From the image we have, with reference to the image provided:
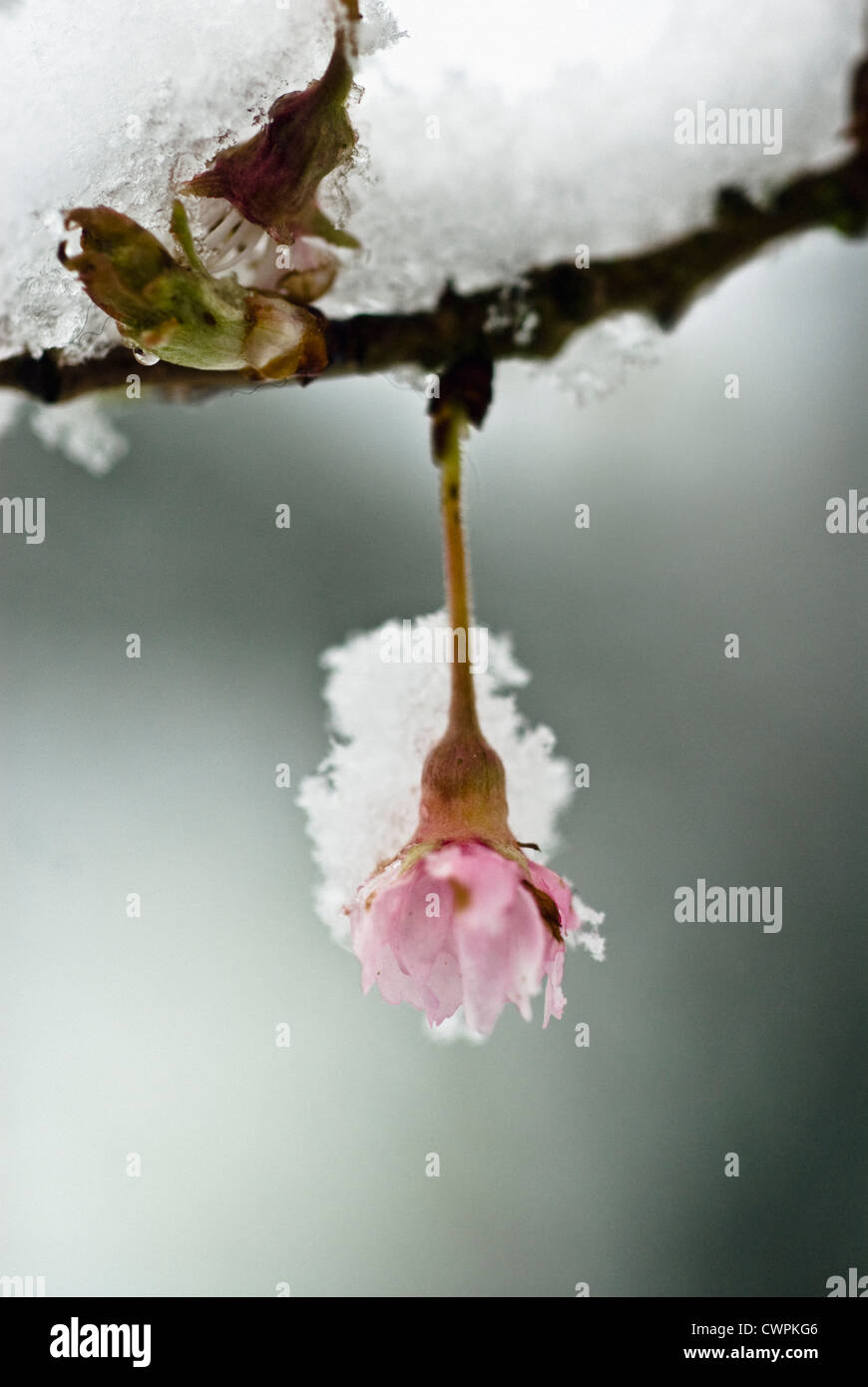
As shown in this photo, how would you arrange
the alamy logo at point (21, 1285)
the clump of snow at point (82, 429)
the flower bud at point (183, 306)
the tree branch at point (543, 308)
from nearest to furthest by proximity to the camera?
1. the flower bud at point (183, 306)
2. the tree branch at point (543, 308)
3. the clump of snow at point (82, 429)
4. the alamy logo at point (21, 1285)

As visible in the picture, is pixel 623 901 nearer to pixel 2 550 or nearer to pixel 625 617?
pixel 625 617

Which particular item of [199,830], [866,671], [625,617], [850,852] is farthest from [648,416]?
[199,830]

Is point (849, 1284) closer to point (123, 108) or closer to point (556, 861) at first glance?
point (556, 861)

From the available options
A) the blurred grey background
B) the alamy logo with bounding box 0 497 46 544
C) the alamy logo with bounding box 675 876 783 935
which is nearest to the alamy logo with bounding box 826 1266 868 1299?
the blurred grey background

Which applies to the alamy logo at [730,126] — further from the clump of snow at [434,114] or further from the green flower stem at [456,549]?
the green flower stem at [456,549]
